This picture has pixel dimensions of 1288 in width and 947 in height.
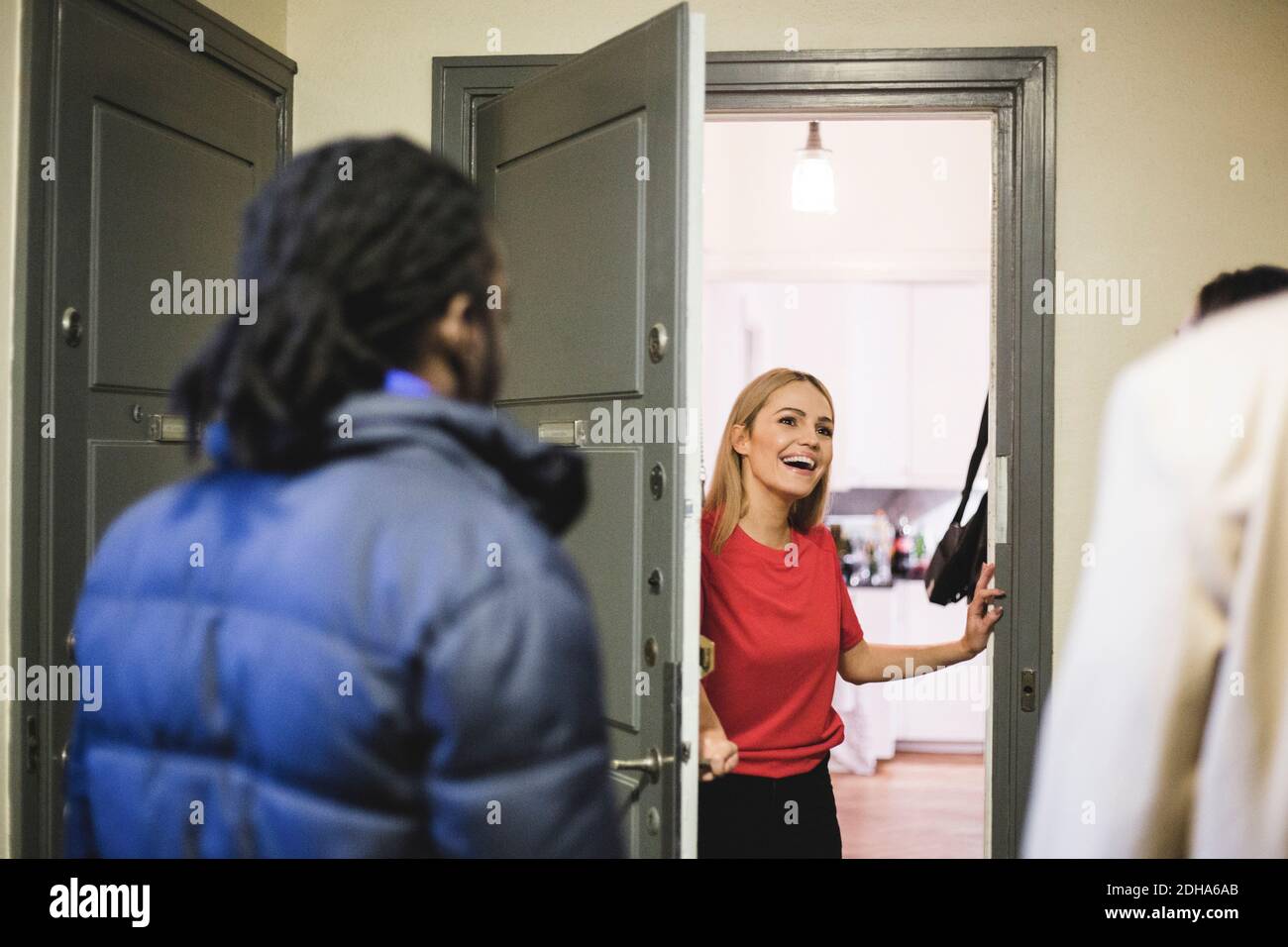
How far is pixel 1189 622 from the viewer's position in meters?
0.78

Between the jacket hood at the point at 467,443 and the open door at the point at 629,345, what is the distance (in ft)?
2.90

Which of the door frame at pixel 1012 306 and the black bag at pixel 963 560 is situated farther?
the black bag at pixel 963 560

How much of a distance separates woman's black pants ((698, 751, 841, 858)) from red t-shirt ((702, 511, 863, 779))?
0.03 metres

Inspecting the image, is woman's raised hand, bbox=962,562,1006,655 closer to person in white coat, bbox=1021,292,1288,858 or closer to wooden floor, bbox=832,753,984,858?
wooden floor, bbox=832,753,984,858

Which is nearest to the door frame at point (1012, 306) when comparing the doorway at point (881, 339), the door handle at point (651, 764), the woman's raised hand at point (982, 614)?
the woman's raised hand at point (982, 614)

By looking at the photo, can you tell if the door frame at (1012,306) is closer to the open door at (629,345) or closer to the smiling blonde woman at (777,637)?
the smiling blonde woman at (777,637)

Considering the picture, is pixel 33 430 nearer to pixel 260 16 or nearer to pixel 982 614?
pixel 260 16

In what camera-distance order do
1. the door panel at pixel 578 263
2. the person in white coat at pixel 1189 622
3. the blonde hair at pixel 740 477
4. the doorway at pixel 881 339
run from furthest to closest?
the doorway at pixel 881 339 < the blonde hair at pixel 740 477 < the door panel at pixel 578 263 < the person in white coat at pixel 1189 622

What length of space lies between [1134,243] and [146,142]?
1.82 meters

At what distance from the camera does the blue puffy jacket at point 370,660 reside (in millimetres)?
813

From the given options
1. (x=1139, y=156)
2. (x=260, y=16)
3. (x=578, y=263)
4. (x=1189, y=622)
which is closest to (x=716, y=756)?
(x=578, y=263)
